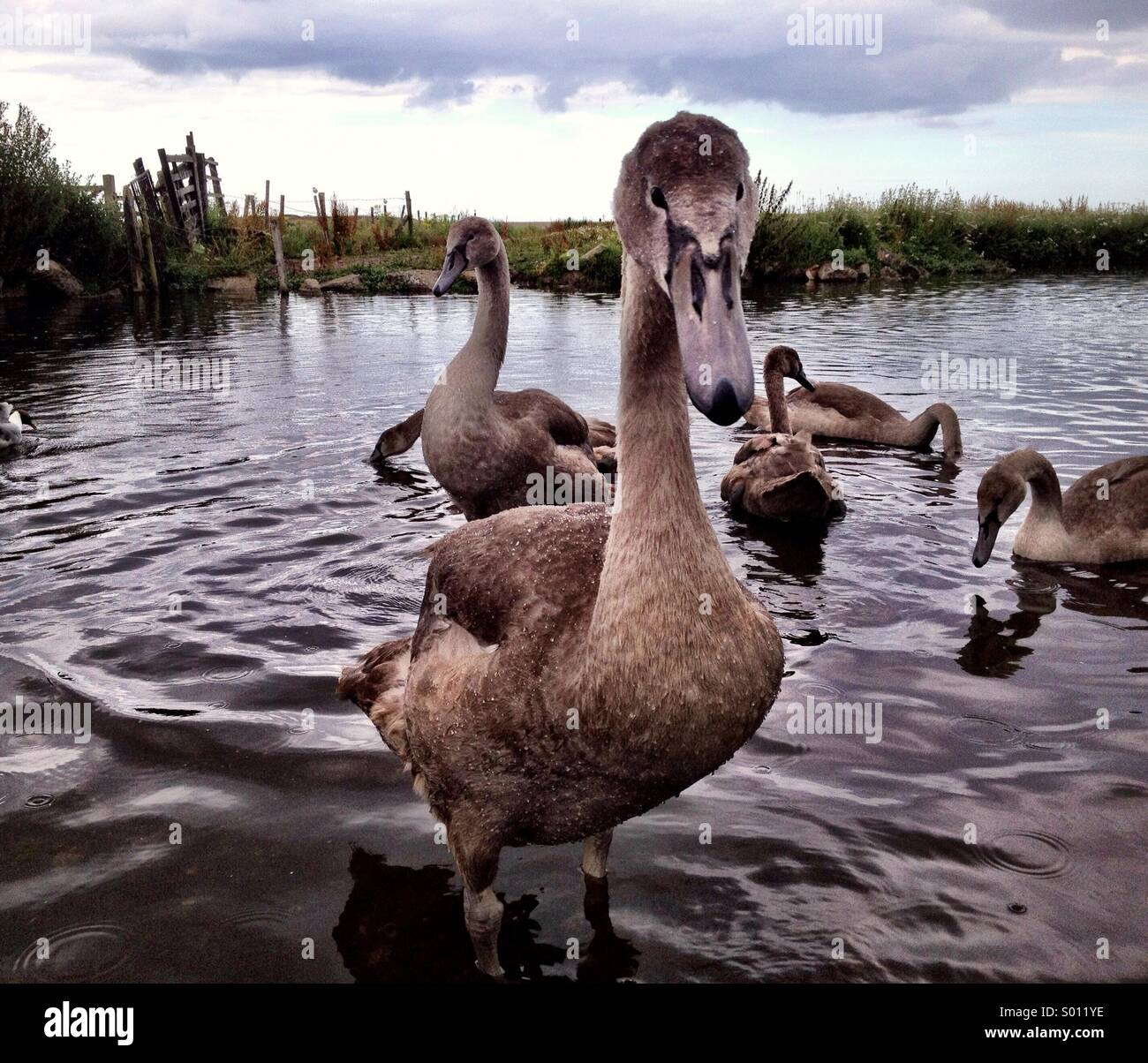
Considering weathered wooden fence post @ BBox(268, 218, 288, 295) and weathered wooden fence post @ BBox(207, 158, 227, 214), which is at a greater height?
weathered wooden fence post @ BBox(207, 158, 227, 214)

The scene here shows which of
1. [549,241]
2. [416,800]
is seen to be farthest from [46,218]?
[416,800]

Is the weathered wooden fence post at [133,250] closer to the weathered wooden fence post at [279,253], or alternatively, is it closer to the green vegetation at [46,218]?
the green vegetation at [46,218]

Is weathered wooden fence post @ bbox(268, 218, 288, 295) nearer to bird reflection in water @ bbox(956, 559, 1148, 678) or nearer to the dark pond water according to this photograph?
the dark pond water

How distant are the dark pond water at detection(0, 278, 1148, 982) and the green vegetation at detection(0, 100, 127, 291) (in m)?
22.7

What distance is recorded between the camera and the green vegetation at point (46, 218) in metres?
29.0

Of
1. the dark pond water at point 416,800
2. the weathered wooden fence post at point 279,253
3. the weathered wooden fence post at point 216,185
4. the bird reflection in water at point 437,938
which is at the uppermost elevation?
the weathered wooden fence post at point 216,185

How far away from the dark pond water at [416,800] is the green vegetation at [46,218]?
22654 millimetres

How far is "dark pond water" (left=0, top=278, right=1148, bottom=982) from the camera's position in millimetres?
3602

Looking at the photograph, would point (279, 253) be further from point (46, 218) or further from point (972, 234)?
point (972, 234)

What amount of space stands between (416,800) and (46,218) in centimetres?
3091

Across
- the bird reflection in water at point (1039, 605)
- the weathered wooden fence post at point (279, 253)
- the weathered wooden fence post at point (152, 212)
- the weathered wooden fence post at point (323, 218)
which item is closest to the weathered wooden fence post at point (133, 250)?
the weathered wooden fence post at point (152, 212)

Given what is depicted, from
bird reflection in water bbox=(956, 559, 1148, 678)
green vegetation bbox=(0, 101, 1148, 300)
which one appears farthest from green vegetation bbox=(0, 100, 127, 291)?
bird reflection in water bbox=(956, 559, 1148, 678)

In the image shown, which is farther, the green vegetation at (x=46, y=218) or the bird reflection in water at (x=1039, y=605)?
the green vegetation at (x=46, y=218)

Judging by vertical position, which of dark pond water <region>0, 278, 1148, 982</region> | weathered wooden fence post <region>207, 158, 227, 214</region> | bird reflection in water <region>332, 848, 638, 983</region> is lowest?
bird reflection in water <region>332, 848, 638, 983</region>
